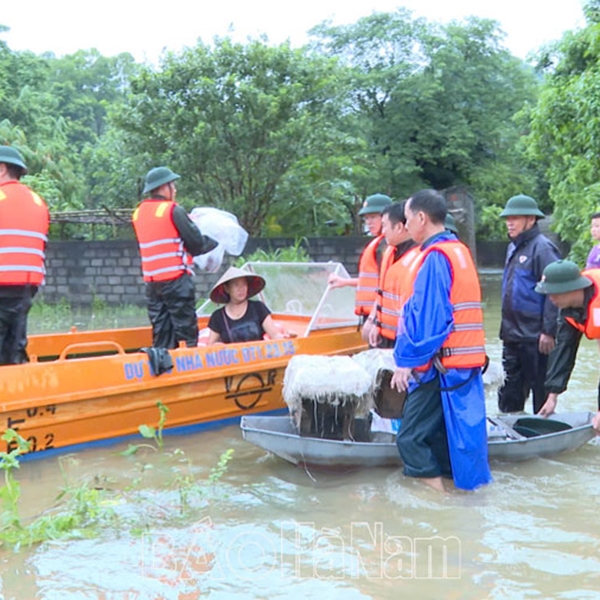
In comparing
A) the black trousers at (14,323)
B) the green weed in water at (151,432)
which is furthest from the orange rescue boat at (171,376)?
the black trousers at (14,323)

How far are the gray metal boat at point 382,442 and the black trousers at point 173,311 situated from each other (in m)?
1.45

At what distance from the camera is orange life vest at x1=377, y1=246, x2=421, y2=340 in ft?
18.3

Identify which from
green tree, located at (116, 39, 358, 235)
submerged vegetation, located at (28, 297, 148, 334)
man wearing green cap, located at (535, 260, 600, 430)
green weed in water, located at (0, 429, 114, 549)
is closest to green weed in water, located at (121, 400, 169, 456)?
green weed in water, located at (0, 429, 114, 549)

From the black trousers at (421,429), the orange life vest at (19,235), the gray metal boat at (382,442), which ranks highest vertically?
the orange life vest at (19,235)

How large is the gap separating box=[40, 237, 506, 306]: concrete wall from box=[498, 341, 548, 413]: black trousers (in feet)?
30.5

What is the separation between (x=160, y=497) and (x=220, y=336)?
2196mm

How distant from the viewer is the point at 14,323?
592 centimetres

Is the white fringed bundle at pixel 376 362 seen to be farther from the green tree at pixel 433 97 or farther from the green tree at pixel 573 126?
the green tree at pixel 433 97

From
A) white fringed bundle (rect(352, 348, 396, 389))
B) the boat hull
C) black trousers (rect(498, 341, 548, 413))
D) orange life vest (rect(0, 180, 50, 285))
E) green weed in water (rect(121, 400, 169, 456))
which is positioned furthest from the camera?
black trousers (rect(498, 341, 548, 413))

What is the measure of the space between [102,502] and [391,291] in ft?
8.03

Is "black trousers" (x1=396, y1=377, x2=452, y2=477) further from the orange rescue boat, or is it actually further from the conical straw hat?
the conical straw hat

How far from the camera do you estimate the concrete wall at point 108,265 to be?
15.8m

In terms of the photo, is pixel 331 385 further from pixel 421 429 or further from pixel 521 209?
pixel 521 209

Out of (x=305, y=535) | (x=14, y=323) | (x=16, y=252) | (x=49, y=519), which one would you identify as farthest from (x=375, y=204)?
(x=49, y=519)
